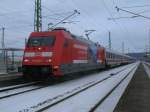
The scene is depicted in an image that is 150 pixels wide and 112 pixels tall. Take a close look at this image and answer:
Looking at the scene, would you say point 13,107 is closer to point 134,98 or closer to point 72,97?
point 72,97

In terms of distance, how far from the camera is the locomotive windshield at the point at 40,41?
958 inches

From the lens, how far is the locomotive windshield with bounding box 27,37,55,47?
2433cm

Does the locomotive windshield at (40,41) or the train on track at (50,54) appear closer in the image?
the train on track at (50,54)

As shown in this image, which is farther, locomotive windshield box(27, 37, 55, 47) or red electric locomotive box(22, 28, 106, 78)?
locomotive windshield box(27, 37, 55, 47)

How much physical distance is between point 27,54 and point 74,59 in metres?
3.94

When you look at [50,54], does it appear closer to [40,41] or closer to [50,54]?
[50,54]

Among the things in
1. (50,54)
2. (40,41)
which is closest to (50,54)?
(50,54)

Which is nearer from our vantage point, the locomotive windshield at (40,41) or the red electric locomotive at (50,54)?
the red electric locomotive at (50,54)

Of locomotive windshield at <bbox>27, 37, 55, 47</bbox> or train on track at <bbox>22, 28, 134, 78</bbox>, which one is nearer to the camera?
train on track at <bbox>22, 28, 134, 78</bbox>

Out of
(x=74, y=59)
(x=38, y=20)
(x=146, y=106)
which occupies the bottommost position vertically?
(x=146, y=106)

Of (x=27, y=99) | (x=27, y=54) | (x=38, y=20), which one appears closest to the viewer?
(x=27, y=99)

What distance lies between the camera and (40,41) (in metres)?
24.8

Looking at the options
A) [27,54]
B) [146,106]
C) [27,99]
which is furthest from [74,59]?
[146,106]

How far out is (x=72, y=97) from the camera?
16562 mm
